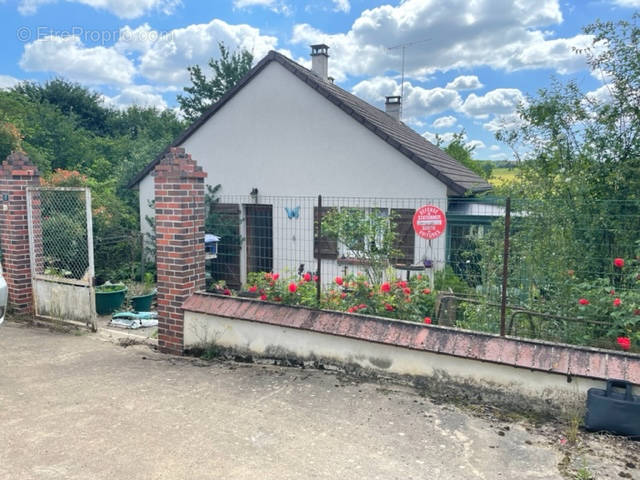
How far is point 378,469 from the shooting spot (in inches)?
118

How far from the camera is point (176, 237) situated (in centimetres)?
523

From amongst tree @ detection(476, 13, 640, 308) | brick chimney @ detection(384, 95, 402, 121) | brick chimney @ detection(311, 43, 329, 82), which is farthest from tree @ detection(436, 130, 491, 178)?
tree @ detection(476, 13, 640, 308)

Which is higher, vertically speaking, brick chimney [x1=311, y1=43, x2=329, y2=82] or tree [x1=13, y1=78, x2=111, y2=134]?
tree [x1=13, y1=78, x2=111, y2=134]

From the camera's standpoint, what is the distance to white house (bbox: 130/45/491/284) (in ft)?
31.2

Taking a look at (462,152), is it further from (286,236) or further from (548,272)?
(548,272)

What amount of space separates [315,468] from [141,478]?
1091 millimetres

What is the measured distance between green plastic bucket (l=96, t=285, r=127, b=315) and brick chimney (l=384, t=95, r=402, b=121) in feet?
41.7

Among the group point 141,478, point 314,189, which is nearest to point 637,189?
point 141,478

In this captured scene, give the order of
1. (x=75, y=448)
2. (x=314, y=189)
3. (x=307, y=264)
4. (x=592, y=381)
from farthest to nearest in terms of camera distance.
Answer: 1. (x=314, y=189)
2. (x=307, y=264)
3. (x=592, y=381)
4. (x=75, y=448)

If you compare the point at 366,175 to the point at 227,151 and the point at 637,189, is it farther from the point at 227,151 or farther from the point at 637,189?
the point at 637,189

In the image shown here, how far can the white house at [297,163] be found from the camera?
9.52 m

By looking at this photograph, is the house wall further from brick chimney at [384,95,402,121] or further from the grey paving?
brick chimney at [384,95,402,121]

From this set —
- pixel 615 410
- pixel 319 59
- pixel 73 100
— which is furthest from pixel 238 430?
pixel 73 100

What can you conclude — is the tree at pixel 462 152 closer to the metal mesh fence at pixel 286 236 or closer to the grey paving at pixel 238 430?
the metal mesh fence at pixel 286 236
